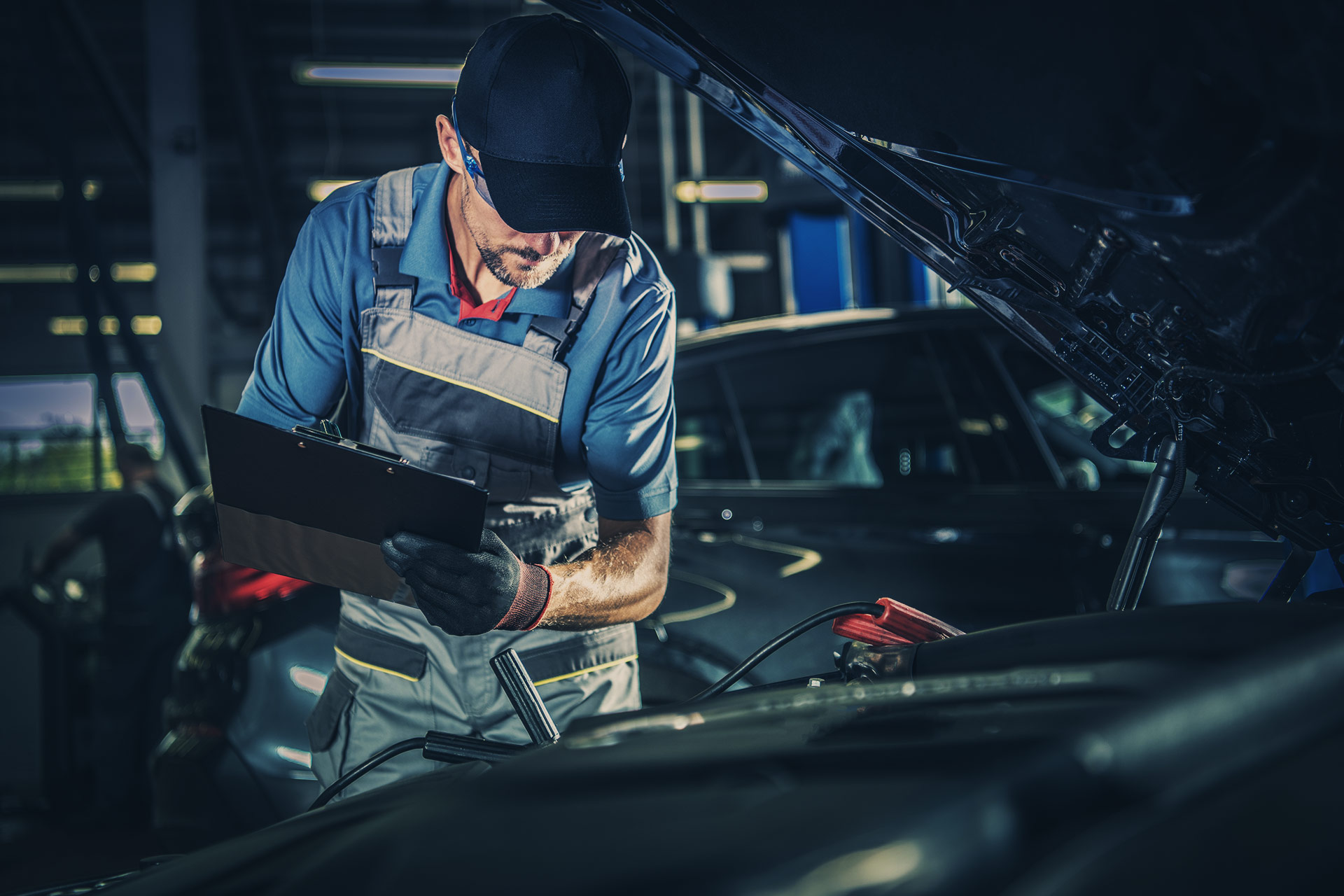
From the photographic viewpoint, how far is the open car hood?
2.33ft

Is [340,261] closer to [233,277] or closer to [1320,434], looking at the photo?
[1320,434]

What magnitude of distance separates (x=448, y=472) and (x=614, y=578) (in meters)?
0.27

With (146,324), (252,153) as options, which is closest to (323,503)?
(252,153)

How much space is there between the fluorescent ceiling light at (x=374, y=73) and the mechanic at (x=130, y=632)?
325 centimetres

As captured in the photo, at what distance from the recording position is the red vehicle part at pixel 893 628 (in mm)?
928

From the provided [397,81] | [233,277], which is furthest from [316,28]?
[233,277]

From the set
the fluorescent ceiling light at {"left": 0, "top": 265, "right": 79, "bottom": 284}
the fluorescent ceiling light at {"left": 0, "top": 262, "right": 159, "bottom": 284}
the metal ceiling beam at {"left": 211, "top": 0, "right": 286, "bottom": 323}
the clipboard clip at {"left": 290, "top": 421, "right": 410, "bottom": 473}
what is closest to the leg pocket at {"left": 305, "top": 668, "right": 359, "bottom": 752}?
the clipboard clip at {"left": 290, "top": 421, "right": 410, "bottom": 473}

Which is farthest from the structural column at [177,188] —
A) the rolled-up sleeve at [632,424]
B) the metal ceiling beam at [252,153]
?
the rolled-up sleeve at [632,424]

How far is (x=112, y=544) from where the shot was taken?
10.9 feet

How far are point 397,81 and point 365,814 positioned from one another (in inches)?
231

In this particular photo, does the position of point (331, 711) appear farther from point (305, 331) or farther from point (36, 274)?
point (36, 274)

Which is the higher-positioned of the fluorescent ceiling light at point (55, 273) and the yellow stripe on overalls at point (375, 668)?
the fluorescent ceiling light at point (55, 273)

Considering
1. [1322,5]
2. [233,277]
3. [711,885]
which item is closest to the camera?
[711,885]

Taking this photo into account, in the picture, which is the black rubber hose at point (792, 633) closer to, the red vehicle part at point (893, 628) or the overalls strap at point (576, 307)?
the red vehicle part at point (893, 628)
